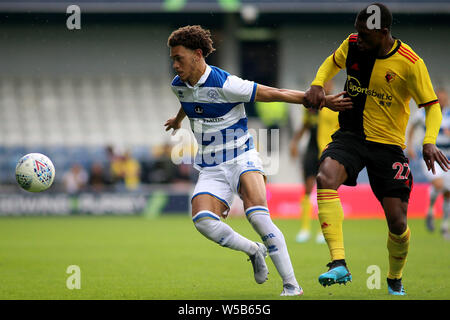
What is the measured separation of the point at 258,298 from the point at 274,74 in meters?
18.4

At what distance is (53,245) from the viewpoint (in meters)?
10.6

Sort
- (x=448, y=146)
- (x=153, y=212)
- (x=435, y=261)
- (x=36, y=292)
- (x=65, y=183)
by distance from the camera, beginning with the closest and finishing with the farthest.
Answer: (x=36, y=292)
(x=435, y=261)
(x=448, y=146)
(x=153, y=212)
(x=65, y=183)

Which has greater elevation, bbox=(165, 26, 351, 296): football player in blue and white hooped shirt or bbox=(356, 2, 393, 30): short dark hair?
bbox=(356, 2, 393, 30): short dark hair

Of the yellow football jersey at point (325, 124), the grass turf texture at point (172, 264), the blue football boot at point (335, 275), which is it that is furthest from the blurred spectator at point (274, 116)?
the blue football boot at point (335, 275)

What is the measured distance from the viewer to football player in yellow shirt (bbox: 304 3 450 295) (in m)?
5.42

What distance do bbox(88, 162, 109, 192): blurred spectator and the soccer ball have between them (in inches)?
459

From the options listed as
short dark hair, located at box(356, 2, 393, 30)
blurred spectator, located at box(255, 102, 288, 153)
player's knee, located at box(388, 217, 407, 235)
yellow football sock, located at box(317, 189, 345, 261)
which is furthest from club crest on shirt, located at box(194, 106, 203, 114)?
blurred spectator, located at box(255, 102, 288, 153)

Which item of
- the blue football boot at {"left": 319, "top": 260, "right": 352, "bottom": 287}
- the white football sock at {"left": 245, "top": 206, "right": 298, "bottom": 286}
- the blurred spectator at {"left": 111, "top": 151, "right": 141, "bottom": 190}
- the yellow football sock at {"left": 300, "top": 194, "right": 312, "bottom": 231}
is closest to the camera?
the blue football boot at {"left": 319, "top": 260, "right": 352, "bottom": 287}

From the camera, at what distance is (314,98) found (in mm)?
5496

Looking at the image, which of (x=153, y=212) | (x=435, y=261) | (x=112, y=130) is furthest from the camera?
(x=112, y=130)

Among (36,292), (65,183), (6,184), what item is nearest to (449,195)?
(36,292)

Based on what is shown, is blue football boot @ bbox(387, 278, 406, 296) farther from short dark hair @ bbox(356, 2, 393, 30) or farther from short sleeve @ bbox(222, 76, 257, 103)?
short dark hair @ bbox(356, 2, 393, 30)

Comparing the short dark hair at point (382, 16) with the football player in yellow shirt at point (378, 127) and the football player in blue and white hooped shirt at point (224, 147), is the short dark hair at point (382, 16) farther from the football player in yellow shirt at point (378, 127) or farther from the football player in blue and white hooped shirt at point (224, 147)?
the football player in blue and white hooped shirt at point (224, 147)

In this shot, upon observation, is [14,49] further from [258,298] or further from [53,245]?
[258,298]
